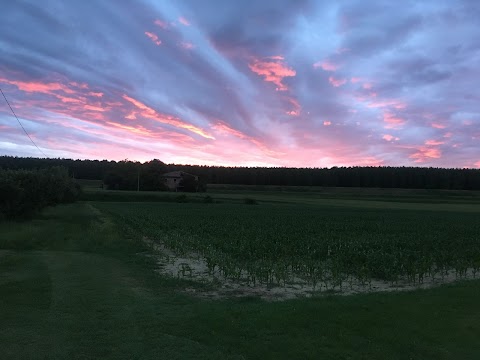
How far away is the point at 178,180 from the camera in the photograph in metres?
140

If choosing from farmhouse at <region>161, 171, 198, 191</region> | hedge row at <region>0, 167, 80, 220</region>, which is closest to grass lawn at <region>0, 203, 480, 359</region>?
hedge row at <region>0, 167, 80, 220</region>

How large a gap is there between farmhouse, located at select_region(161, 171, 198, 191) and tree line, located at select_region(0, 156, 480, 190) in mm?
2806

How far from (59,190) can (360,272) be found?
4306 cm

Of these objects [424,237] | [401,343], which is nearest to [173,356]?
[401,343]

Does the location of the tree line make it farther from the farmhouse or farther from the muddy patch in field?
the muddy patch in field

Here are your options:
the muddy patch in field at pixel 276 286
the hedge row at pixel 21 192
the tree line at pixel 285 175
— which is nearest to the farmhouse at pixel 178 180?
the tree line at pixel 285 175

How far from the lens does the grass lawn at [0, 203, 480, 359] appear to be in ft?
22.5

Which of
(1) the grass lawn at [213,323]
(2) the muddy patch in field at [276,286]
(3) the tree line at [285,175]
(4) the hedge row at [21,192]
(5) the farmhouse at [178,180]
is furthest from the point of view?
(3) the tree line at [285,175]

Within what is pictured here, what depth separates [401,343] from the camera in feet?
24.0

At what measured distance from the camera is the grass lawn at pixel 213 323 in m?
6.87

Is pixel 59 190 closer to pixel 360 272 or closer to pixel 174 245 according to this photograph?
pixel 174 245

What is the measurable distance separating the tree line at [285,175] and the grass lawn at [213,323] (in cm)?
11773

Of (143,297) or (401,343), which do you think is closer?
(401,343)

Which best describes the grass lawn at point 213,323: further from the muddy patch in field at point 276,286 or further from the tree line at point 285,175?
the tree line at point 285,175
